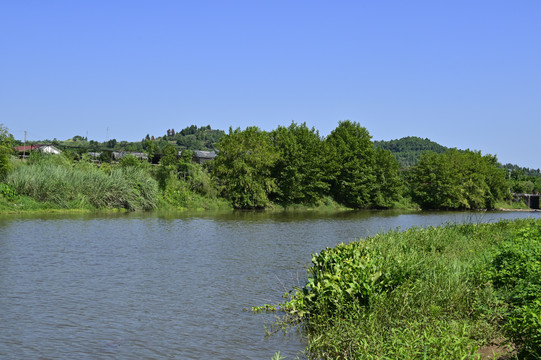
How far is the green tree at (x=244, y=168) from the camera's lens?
6819 cm

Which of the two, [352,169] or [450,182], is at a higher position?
[352,169]

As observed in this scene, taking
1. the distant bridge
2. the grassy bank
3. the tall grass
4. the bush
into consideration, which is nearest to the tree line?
the tall grass

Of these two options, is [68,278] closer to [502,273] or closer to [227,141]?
[502,273]

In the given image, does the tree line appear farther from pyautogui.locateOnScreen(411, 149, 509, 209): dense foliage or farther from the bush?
the bush

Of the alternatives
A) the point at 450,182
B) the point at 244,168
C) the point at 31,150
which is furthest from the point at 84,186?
the point at 450,182

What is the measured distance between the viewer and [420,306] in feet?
39.8

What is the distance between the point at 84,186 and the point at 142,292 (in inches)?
1480

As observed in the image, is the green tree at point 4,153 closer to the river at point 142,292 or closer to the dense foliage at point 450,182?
the river at point 142,292

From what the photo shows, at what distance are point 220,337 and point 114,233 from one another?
2294 centimetres

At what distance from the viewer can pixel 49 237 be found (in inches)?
1200

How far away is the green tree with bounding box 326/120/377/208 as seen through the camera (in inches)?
3162

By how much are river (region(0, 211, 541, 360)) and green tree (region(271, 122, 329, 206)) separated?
3939 cm

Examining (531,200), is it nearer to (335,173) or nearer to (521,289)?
(335,173)

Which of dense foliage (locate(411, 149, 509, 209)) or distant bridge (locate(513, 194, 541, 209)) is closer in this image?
dense foliage (locate(411, 149, 509, 209))
